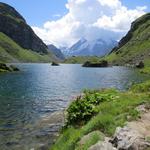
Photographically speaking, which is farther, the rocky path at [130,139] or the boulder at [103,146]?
the boulder at [103,146]

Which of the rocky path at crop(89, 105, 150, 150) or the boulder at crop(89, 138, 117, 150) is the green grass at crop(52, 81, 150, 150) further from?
the rocky path at crop(89, 105, 150, 150)

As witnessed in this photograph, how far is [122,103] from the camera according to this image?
78.1 feet

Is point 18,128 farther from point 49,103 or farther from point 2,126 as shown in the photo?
point 49,103

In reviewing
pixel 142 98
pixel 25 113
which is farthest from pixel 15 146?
pixel 25 113

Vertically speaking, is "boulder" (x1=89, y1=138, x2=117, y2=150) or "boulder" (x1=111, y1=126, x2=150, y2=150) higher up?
"boulder" (x1=111, y1=126, x2=150, y2=150)

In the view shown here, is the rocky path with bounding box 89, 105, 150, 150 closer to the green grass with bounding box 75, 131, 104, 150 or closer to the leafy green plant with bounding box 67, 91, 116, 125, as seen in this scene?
the green grass with bounding box 75, 131, 104, 150

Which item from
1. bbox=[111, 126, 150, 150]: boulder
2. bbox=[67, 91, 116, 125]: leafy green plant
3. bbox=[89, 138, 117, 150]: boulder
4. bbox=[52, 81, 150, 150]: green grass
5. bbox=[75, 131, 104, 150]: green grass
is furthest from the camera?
bbox=[67, 91, 116, 125]: leafy green plant

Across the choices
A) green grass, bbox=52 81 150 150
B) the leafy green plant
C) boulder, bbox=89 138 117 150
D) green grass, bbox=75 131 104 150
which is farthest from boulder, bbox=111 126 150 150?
the leafy green plant

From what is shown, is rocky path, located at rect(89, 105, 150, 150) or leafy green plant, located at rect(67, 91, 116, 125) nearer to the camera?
rocky path, located at rect(89, 105, 150, 150)

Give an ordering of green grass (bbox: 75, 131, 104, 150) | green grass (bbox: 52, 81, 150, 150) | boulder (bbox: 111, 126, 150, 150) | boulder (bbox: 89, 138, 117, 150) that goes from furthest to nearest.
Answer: green grass (bbox: 52, 81, 150, 150) < green grass (bbox: 75, 131, 104, 150) < boulder (bbox: 89, 138, 117, 150) < boulder (bbox: 111, 126, 150, 150)

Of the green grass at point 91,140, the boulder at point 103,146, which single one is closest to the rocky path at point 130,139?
the boulder at point 103,146

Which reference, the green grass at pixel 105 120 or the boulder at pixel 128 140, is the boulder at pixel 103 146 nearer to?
the boulder at pixel 128 140

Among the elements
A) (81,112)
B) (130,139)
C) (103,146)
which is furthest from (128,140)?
(81,112)

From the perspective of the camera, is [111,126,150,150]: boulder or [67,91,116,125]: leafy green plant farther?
[67,91,116,125]: leafy green plant
